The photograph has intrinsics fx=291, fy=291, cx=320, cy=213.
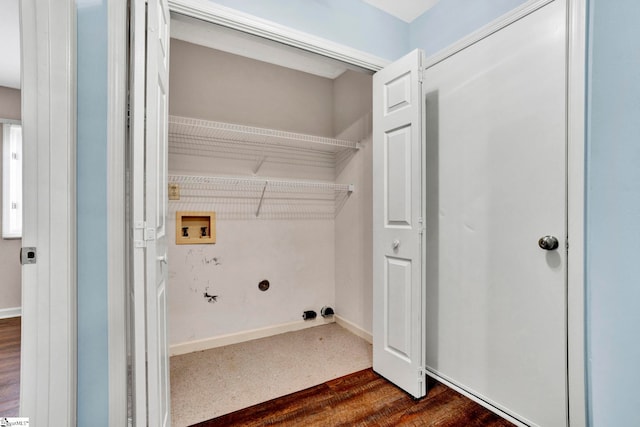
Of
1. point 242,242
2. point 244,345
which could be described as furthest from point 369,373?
point 242,242

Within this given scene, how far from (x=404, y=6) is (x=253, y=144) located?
1.57m

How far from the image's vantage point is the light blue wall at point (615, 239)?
1.84 ft

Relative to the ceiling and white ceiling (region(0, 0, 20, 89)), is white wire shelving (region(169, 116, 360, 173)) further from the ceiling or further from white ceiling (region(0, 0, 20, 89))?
white ceiling (region(0, 0, 20, 89))

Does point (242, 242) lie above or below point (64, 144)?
below

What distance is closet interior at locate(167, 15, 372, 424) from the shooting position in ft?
7.70

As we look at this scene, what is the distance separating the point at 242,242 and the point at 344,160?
1.28 metres

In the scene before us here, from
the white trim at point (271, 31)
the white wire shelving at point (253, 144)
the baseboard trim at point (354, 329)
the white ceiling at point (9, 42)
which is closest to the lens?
the white trim at point (271, 31)

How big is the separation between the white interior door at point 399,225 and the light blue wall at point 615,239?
1107 millimetres

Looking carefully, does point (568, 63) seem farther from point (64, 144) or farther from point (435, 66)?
point (64, 144)

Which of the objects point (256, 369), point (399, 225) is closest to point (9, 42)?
point (256, 369)

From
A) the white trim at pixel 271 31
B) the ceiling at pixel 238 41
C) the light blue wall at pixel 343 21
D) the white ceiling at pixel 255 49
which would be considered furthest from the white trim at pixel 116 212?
the white ceiling at pixel 255 49

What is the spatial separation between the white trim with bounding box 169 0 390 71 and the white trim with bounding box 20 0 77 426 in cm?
53

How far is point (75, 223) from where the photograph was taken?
116cm

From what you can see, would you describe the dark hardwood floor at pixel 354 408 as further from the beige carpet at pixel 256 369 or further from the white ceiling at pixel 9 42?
the white ceiling at pixel 9 42
